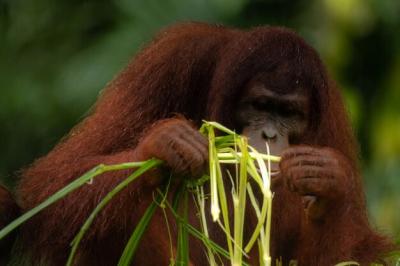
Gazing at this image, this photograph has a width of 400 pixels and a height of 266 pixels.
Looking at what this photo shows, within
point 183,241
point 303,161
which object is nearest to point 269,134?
point 303,161

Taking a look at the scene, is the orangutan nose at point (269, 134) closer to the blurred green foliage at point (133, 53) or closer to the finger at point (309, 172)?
the finger at point (309, 172)

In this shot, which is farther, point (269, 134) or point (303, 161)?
point (269, 134)

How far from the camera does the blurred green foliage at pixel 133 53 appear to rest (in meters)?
7.62

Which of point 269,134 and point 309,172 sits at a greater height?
point 269,134

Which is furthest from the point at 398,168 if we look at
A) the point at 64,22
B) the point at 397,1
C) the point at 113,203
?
the point at 113,203

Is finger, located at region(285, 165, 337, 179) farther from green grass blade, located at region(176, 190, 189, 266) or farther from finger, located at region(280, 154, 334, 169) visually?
green grass blade, located at region(176, 190, 189, 266)

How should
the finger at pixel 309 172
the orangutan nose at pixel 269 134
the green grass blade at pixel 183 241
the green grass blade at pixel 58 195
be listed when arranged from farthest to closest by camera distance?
the orangutan nose at pixel 269 134, the finger at pixel 309 172, the green grass blade at pixel 183 241, the green grass blade at pixel 58 195

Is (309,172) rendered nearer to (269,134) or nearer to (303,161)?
(303,161)

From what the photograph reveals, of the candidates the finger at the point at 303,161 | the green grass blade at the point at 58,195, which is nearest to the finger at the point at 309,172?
the finger at the point at 303,161

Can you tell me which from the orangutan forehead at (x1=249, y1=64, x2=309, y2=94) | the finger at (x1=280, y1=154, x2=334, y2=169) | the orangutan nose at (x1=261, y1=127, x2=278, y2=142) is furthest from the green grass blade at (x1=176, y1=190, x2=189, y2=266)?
the orangutan forehead at (x1=249, y1=64, x2=309, y2=94)

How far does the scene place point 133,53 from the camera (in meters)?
7.67

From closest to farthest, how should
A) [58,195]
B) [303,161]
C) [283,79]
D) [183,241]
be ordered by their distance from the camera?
[58,195]
[183,241]
[303,161]
[283,79]

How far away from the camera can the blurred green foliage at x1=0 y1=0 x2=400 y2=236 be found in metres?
7.62

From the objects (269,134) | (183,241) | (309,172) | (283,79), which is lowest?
(183,241)
